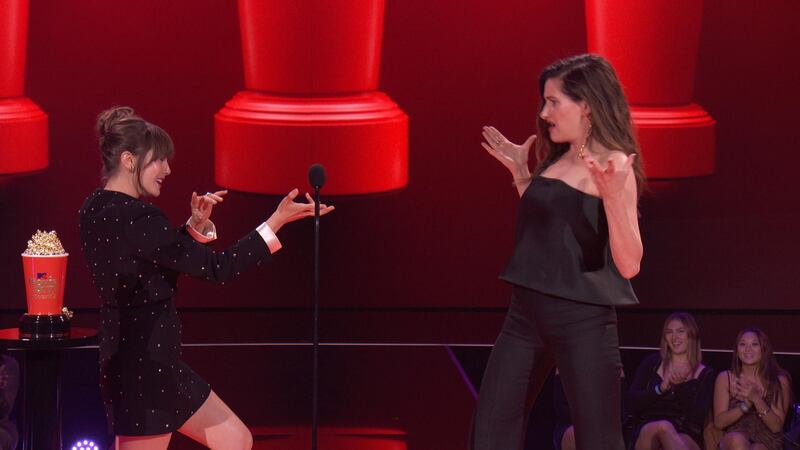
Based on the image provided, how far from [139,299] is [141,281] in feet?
0.15

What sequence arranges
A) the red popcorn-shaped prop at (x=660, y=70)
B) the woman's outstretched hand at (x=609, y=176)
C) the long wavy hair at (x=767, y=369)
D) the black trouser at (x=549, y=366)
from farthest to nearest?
the long wavy hair at (x=767, y=369) → the red popcorn-shaped prop at (x=660, y=70) → the black trouser at (x=549, y=366) → the woman's outstretched hand at (x=609, y=176)

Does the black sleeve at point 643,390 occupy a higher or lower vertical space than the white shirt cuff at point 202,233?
lower

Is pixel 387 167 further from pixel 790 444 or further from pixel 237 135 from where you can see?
pixel 790 444

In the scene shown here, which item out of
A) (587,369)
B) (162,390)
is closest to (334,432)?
(162,390)

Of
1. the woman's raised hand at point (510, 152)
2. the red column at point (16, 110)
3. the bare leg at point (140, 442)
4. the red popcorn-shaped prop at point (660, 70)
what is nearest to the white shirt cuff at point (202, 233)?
the bare leg at point (140, 442)

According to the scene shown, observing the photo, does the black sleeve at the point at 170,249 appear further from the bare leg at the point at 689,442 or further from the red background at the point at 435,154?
the red background at the point at 435,154

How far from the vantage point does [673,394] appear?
16.3 ft

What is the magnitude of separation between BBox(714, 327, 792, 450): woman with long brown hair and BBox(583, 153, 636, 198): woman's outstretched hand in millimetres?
2218

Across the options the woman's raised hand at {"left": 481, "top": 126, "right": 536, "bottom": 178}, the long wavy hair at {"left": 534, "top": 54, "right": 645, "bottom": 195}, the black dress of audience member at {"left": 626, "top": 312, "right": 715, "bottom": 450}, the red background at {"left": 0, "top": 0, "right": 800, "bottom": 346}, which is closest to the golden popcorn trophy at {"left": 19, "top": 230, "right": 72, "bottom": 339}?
the woman's raised hand at {"left": 481, "top": 126, "right": 536, "bottom": 178}

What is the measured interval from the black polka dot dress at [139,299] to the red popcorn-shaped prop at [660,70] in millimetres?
1898

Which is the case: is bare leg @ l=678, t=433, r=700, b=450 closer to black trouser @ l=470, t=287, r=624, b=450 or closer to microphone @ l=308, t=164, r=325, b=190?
black trouser @ l=470, t=287, r=624, b=450

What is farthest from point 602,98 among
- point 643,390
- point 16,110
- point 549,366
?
point 16,110

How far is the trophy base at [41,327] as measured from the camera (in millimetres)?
3529

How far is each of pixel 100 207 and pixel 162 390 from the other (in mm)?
480
